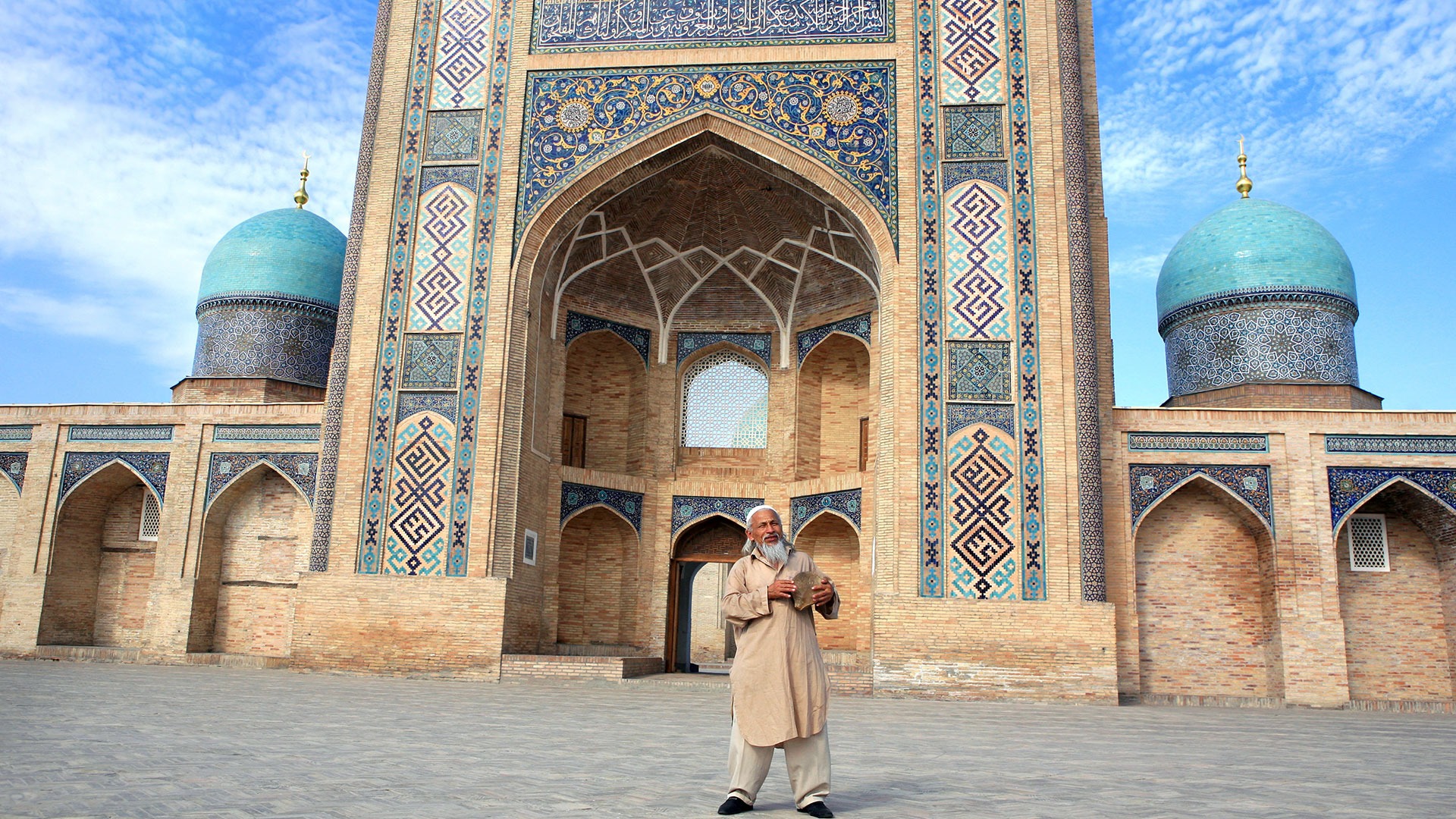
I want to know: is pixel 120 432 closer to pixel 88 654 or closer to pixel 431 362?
pixel 88 654

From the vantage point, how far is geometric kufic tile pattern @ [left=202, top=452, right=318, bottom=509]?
1005cm

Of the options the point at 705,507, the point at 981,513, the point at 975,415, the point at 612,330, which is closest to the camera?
Result: the point at 981,513

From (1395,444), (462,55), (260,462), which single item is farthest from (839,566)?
(462,55)

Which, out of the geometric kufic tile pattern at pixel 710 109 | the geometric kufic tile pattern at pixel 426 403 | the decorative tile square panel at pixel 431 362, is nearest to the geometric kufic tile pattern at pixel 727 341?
the geometric kufic tile pattern at pixel 710 109

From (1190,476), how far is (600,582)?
217 inches

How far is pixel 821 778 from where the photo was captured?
2.76m

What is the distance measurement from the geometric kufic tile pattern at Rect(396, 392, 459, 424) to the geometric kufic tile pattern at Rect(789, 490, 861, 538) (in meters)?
3.69

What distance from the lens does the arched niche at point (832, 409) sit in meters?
11.3

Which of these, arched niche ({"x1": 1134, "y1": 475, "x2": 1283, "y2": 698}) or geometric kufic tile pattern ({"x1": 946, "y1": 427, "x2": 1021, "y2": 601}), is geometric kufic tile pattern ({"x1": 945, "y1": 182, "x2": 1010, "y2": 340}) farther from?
arched niche ({"x1": 1134, "y1": 475, "x2": 1283, "y2": 698})

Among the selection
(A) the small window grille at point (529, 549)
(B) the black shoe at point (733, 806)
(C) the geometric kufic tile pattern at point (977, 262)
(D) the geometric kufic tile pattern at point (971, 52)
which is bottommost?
(B) the black shoe at point (733, 806)

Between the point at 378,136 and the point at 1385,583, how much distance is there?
9344 millimetres

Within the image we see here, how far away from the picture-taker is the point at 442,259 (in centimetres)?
932

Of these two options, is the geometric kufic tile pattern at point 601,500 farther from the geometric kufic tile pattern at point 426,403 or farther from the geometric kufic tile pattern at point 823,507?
the geometric kufic tile pattern at point 426,403

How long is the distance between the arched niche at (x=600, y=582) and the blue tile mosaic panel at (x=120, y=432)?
383cm
